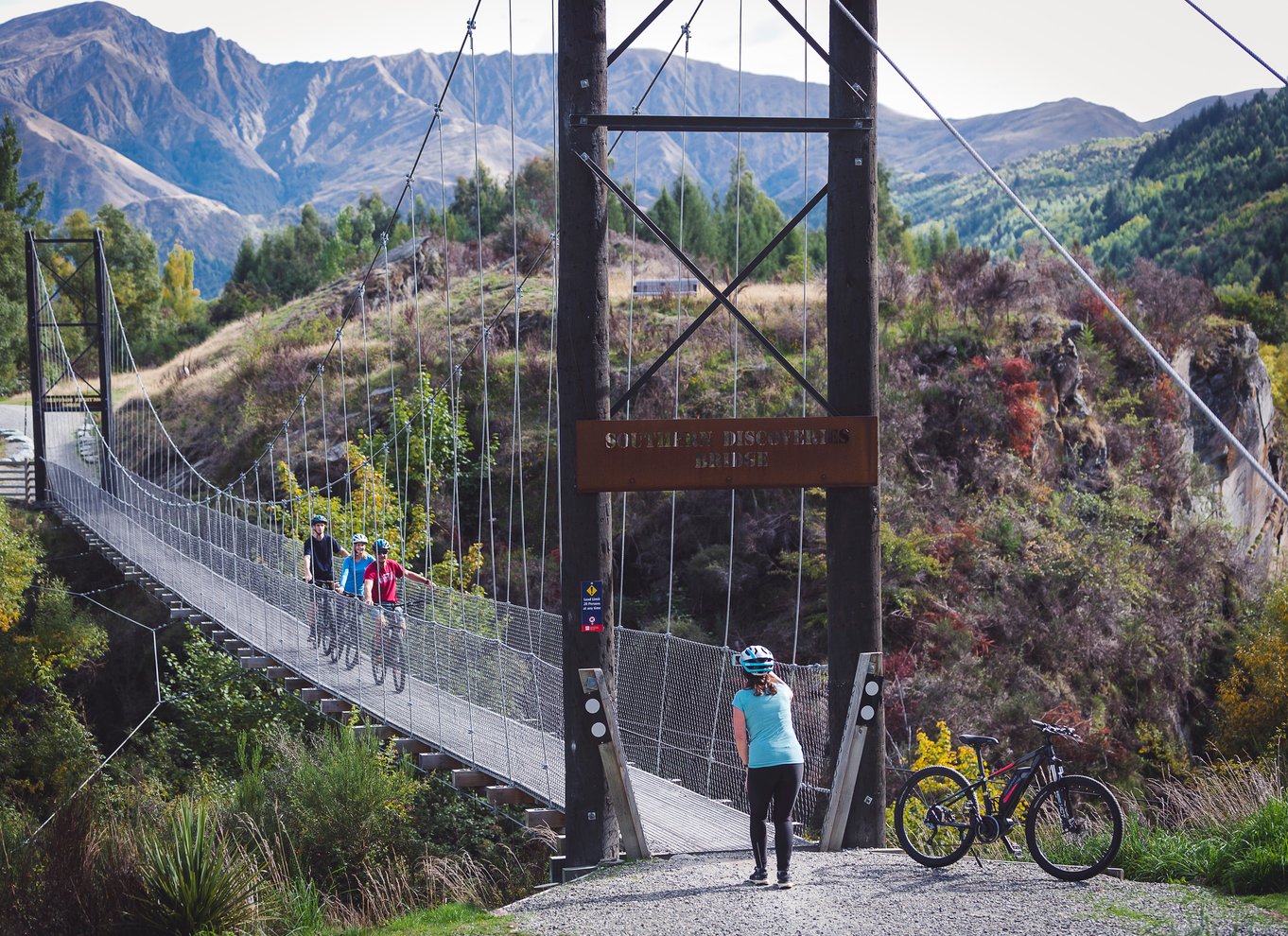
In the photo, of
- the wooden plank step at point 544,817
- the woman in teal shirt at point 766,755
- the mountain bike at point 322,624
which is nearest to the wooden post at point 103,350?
the mountain bike at point 322,624

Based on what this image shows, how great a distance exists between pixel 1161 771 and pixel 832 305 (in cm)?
1043

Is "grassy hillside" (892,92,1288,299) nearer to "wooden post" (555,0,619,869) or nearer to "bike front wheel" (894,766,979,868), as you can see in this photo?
"wooden post" (555,0,619,869)

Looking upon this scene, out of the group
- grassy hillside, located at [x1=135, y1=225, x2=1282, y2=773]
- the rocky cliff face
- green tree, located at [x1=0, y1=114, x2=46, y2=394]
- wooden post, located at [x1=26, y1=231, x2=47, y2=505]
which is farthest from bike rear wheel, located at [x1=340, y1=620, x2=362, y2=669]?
green tree, located at [x1=0, y1=114, x2=46, y2=394]

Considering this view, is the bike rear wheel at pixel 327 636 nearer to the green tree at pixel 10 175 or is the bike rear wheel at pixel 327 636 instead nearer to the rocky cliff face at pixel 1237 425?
the rocky cliff face at pixel 1237 425

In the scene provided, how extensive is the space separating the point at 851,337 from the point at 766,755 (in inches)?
79.3

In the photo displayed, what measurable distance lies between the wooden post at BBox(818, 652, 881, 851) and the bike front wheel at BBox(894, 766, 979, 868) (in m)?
0.41

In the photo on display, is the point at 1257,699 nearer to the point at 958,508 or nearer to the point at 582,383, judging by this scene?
the point at 958,508

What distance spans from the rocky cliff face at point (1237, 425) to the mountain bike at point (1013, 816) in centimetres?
1757

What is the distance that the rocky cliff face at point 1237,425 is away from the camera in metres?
22.7

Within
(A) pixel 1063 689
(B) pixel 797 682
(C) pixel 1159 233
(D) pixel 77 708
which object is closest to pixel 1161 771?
(A) pixel 1063 689

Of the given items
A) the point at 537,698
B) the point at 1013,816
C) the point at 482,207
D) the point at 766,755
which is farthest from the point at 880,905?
the point at 482,207

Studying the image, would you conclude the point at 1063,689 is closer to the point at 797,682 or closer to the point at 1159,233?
the point at 797,682

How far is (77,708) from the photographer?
20641 mm

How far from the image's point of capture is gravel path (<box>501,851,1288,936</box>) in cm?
475
